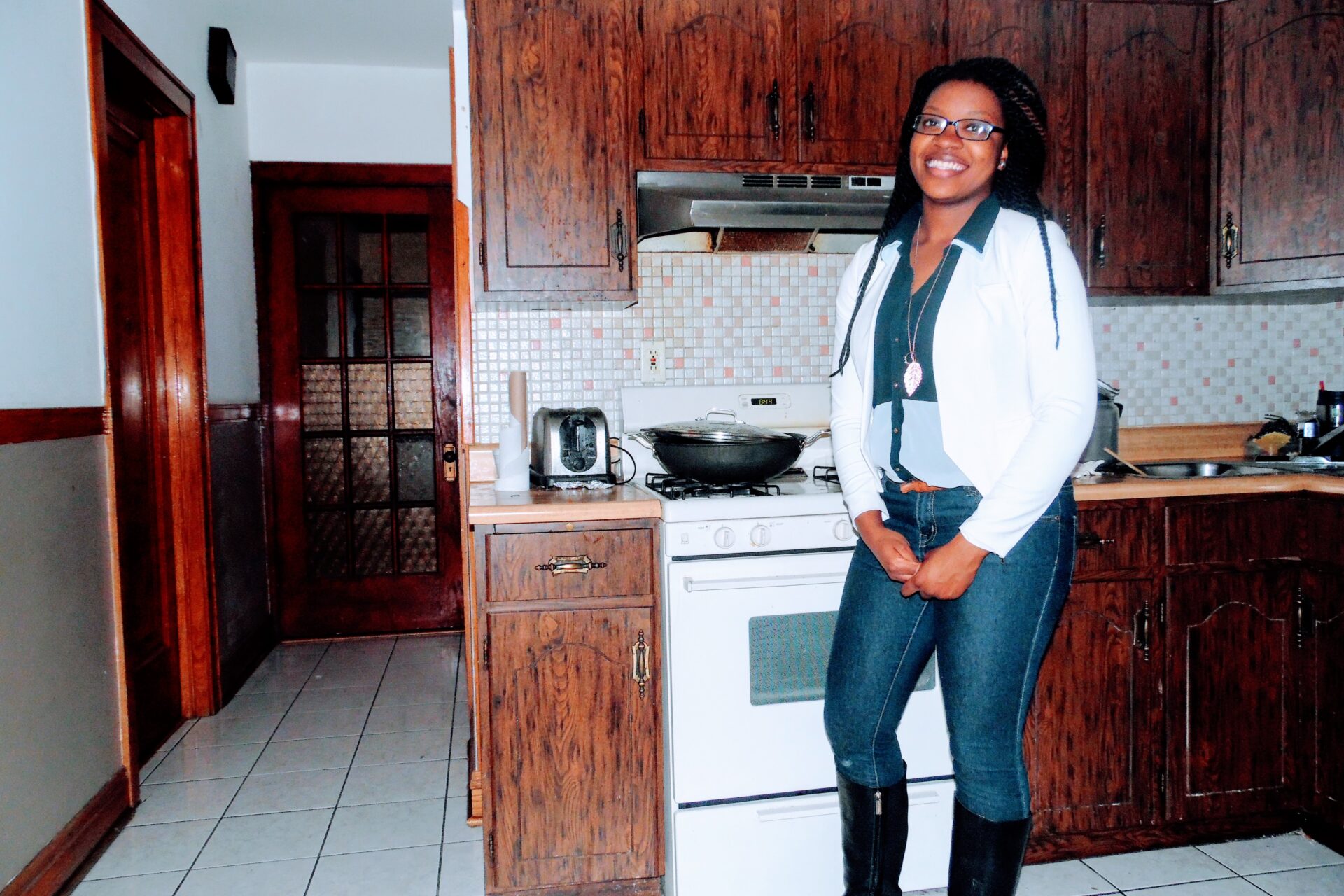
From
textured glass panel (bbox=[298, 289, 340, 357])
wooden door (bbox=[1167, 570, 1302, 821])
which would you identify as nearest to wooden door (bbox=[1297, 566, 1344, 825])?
wooden door (bbox=[1167, 570, 1302, 821])

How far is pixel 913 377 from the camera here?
1.39m

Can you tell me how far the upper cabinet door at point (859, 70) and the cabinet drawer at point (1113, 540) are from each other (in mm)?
1060

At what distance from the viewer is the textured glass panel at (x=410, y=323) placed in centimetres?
417

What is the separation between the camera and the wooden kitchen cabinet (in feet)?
6.28

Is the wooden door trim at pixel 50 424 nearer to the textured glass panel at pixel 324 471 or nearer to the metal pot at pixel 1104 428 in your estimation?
the textured glass panel at pixel 324 471

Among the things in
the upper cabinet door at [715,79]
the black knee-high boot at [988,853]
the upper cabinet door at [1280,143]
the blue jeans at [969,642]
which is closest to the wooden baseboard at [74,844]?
the blue jeans at [969,642]

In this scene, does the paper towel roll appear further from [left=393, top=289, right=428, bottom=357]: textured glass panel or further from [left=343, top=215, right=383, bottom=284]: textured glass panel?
[left=343, top=215, right=383, bottom=284]: textured glass panel

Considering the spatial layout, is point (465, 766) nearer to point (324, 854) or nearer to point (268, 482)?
point (324, 854)

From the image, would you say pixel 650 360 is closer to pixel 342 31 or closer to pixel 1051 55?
pixel 1051 55

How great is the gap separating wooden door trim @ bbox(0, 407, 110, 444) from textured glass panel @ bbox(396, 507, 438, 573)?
1.89 metres

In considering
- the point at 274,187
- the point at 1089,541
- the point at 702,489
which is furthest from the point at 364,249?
the point at 1089,541

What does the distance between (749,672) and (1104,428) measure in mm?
1221

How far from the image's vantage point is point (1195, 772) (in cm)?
215

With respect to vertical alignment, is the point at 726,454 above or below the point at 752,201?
below
